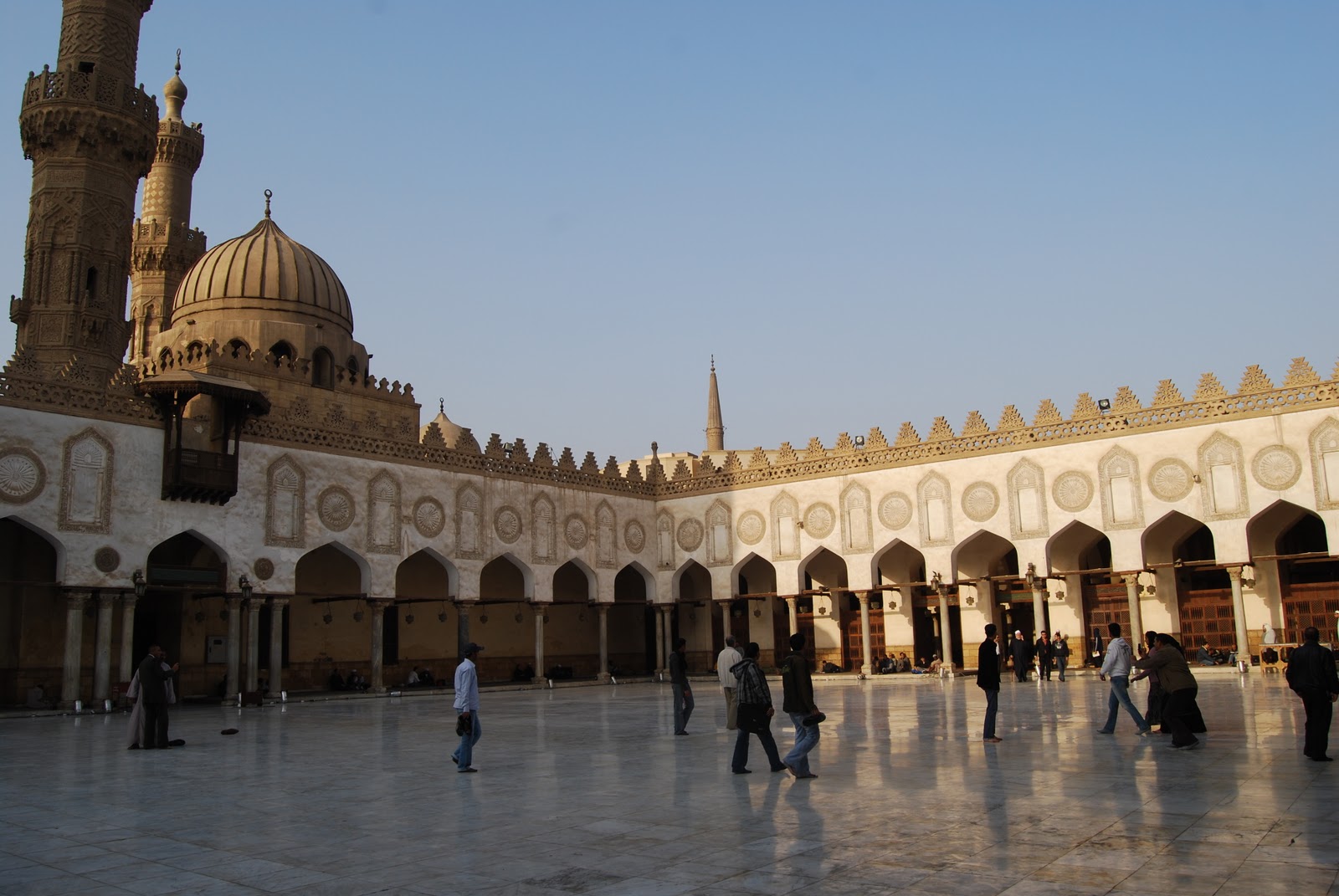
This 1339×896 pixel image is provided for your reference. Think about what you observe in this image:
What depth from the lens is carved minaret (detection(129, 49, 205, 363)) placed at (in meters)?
34.4

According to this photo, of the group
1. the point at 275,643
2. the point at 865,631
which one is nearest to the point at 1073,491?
the point at 865,631

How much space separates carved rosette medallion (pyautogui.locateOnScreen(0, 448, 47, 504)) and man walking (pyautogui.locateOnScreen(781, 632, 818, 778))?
648 inches

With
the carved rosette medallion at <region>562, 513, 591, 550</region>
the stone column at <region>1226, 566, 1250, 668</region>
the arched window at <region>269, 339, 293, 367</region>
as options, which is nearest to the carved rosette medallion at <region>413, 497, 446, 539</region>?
the carved rosette medallion at <region>562, 513, 591, 550</region>

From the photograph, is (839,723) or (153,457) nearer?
(839,723)

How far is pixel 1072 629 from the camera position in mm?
27188

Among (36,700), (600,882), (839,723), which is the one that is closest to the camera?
(600,882)

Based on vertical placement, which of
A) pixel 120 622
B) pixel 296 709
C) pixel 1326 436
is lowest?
pixel 296 709

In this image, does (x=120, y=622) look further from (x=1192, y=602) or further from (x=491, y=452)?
(x=1192, y=602)

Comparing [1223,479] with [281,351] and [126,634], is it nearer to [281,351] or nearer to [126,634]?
[126,634]

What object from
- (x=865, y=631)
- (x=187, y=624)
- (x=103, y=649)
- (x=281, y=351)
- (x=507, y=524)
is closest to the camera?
(x=103, y=649)

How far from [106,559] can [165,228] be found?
57.6 feet

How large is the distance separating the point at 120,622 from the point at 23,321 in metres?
7.92

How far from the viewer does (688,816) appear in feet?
23.1

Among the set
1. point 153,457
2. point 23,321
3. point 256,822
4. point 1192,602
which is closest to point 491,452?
point 153,457
